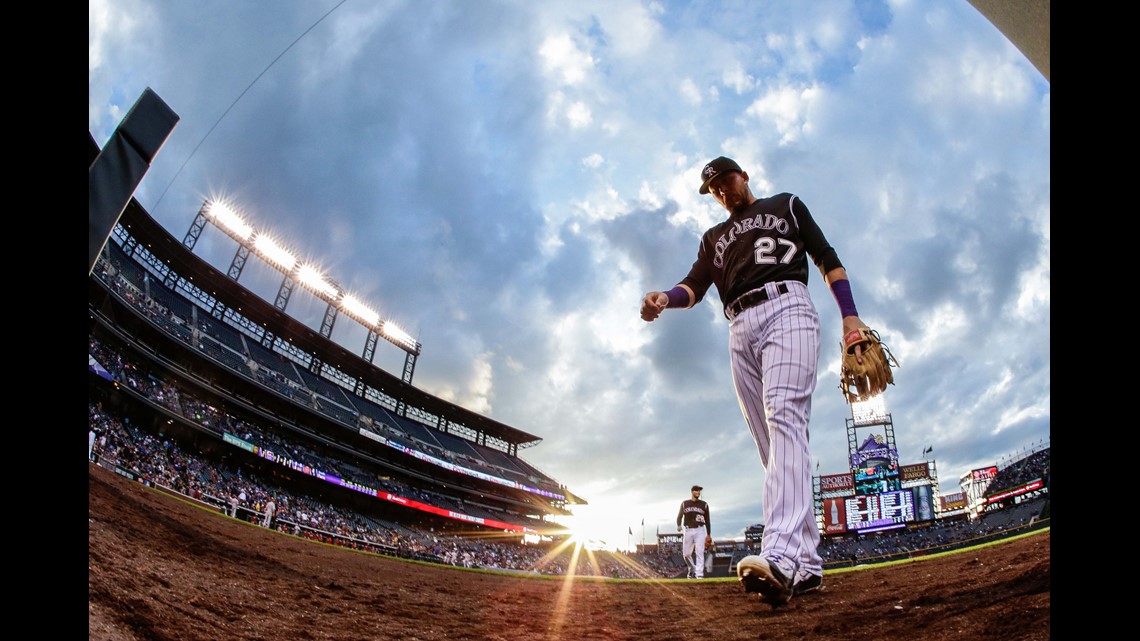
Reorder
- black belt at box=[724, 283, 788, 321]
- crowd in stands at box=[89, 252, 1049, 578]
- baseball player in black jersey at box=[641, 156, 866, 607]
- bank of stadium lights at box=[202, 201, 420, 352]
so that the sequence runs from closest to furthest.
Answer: baseball player in black jersey at box=[641, 156, 866, 607]
black belt at box=[724, 283, 788, 321]
crowd in stands at box=[89, 252, 1049, 578]
bank of stadium lights at box=[202, 201, 420, 352]

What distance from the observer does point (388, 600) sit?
9.05 ft

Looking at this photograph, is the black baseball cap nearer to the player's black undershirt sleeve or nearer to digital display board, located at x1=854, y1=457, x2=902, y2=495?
the player's black undershirt sleeve

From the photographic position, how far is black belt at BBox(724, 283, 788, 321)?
2453mm

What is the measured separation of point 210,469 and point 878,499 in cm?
3446

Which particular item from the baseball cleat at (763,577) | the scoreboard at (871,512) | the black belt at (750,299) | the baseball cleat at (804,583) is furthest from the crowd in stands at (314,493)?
the baseball cleat at (763,577)

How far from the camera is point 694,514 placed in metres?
10.1

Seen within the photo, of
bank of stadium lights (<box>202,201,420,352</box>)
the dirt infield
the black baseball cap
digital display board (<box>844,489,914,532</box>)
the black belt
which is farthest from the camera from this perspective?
digital display board (<box>844,489,914,532</box>)

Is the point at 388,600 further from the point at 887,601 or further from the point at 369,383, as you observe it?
the point at 369,383

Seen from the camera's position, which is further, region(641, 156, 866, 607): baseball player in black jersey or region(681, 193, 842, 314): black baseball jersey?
region(681, 193, 842, 314): black baseball jersey

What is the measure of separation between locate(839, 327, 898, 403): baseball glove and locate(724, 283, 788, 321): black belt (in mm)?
335

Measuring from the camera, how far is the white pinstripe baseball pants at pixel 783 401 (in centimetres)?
211

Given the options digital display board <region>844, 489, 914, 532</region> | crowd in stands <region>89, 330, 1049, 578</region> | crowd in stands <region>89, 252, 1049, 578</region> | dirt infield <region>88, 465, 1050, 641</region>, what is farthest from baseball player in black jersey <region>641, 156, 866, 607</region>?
digital display board <region>844, 489, 914, 532</region>

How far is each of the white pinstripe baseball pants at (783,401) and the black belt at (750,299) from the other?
0.07 feet

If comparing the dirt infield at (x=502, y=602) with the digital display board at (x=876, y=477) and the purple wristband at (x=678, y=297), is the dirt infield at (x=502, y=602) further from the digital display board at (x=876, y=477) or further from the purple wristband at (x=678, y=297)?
the digital display board at (x=876, y=477)
